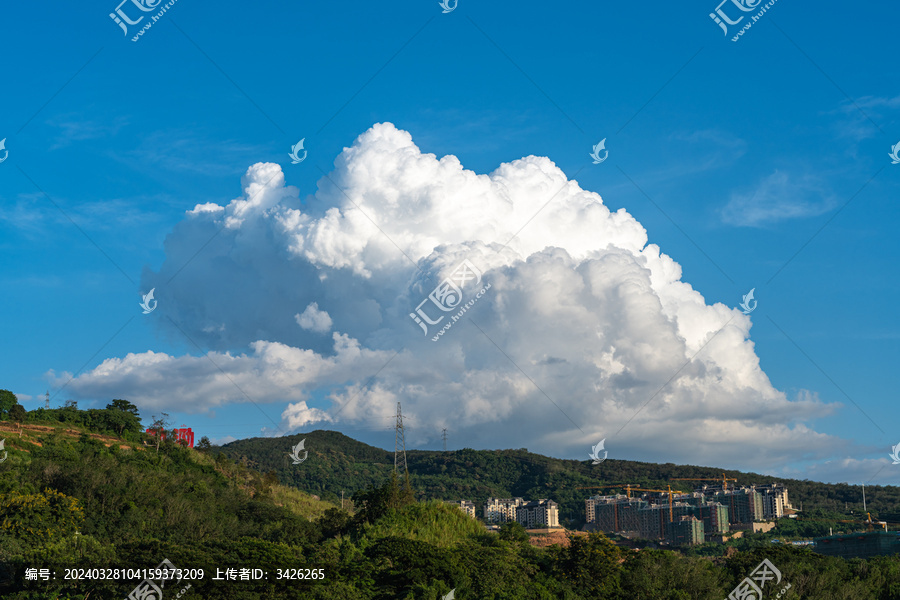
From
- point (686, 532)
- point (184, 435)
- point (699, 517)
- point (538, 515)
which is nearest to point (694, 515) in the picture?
point (699, 517)

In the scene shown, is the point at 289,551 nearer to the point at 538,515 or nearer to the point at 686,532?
the point at 686,532

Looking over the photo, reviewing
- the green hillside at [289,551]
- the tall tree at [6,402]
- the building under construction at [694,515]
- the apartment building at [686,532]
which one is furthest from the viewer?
the building under construction at [694,515]

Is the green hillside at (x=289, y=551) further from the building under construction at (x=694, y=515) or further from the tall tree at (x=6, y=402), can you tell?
the building under construction at (x=694, y=515)

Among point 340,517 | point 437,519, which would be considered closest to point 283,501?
point 340,517

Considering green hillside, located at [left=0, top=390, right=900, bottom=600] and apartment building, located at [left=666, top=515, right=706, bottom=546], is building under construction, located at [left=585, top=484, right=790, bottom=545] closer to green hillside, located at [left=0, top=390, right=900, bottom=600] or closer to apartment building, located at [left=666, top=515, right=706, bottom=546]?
apartment building, located at [left=666, top=515, right=706, bottom=546]

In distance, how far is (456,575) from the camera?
54.2 meters

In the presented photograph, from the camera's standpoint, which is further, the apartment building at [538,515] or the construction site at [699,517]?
the apartment building at [538,515]

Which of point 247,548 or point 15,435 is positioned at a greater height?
point 15,435

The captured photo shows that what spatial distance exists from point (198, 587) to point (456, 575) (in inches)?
678

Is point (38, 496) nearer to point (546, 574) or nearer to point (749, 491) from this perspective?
point (546, 574)

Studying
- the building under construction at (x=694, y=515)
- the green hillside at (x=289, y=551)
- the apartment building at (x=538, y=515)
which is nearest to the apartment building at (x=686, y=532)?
the building under construction at (x=694, y=515)

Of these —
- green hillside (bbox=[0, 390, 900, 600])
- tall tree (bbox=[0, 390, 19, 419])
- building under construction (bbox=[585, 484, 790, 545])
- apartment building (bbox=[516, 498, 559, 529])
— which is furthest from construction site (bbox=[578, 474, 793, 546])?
tall tree (bbox=[0, 390, 19, 419])

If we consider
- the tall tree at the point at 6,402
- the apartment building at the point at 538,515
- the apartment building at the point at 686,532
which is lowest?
the apartment building at the point at 686,532

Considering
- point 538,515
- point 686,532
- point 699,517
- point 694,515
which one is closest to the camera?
point 686,532
